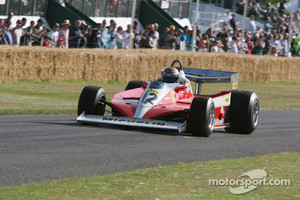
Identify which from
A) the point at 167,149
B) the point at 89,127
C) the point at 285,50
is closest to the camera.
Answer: the point at 167,149

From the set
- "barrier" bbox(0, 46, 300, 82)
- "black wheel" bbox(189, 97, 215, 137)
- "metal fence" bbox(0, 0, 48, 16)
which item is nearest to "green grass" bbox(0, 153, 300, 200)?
"black wheel" bbox(189, 97, 215, 137)

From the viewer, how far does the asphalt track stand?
7152mm

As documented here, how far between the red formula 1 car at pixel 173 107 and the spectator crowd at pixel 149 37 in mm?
9317

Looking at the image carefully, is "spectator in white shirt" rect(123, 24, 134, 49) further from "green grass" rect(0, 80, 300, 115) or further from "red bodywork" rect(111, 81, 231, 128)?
"red bodywork" rect(111, 81, 231, 128)

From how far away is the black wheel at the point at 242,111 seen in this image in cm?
1172

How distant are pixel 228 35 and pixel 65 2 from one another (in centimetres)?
749

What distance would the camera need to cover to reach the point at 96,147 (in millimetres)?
8781

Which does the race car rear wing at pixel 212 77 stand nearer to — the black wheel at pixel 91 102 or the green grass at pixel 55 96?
the black wheel at pixel 91 102

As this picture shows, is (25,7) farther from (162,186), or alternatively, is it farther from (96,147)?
(162,186)

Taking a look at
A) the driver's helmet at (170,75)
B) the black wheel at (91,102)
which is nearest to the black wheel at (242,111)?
the driver's helmet at (170,75)

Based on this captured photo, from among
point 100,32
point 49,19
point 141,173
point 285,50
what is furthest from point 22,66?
point 285,50

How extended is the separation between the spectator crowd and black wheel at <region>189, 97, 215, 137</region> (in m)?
11.1

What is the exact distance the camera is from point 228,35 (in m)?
→ 28.8

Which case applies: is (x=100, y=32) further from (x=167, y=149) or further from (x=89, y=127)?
(x=167, y=149)
